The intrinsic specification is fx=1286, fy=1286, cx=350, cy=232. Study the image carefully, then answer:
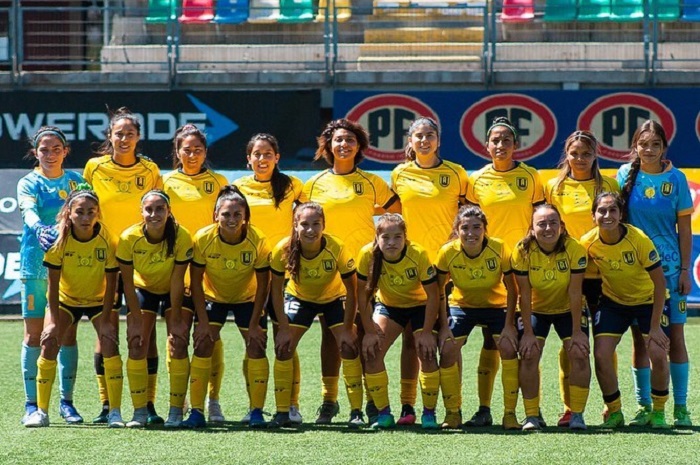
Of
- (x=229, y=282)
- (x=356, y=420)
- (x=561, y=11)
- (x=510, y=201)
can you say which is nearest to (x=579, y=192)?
(x=510, y=201)

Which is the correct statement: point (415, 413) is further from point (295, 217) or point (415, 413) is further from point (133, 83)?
point (133, 83)

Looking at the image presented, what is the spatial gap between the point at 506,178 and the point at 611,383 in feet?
4.26

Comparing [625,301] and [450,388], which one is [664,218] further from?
[450,388]

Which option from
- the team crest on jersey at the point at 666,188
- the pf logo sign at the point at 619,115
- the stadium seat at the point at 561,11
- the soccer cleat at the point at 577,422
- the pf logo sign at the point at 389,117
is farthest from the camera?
the stadium seat at the point at 561,11

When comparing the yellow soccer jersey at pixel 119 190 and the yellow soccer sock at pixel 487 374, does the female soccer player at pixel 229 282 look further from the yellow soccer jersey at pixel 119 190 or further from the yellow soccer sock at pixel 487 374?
the yellow soccer sock at pixel 487 374

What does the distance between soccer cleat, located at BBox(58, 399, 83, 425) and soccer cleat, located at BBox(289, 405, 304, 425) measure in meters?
1.18

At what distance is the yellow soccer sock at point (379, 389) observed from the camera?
Result: 6.97 meters

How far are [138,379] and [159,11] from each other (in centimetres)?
984

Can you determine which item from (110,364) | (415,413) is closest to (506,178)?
(415,413)

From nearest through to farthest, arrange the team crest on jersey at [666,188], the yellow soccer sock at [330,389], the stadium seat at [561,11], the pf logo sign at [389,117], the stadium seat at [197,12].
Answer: the team crest on jersey at [666,188] < the yellow soccer sock at [330,389] < the pf logo sign at [389,117] < the stadium seat at [561,11] < the stadium seat at [197,12]

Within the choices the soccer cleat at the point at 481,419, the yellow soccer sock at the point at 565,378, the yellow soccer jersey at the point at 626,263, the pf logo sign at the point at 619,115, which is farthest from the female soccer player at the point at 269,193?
the pf logo sign at the point at 619,115

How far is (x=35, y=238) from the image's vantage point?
7.31m

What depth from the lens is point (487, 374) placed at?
717 cm

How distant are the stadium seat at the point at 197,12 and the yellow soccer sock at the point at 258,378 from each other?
9.69m
